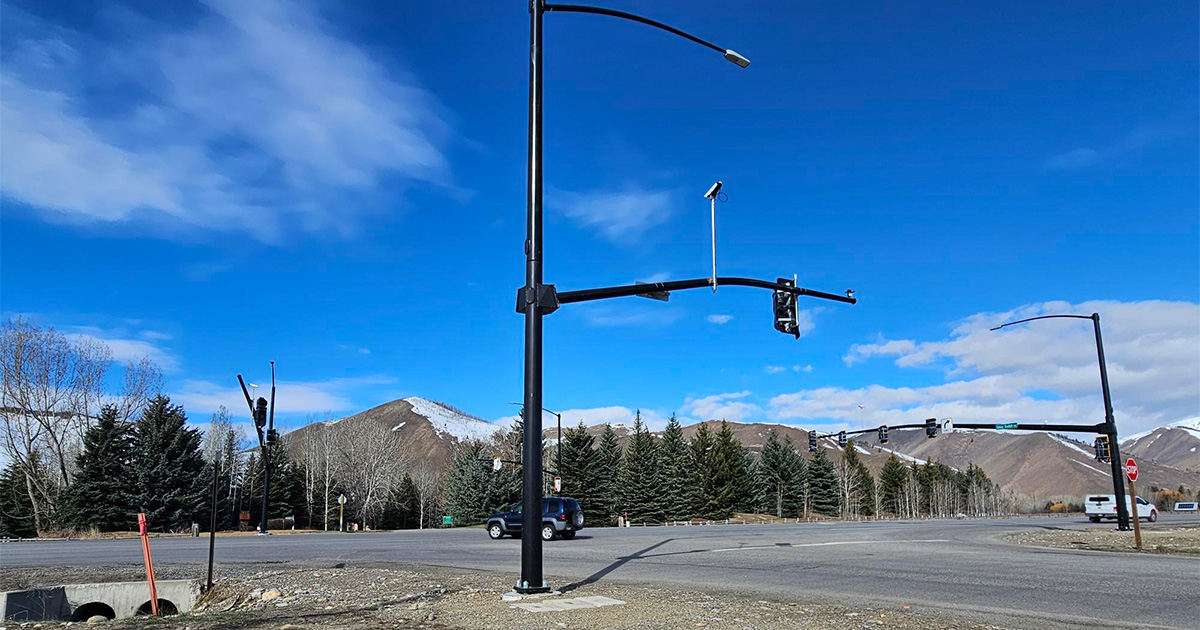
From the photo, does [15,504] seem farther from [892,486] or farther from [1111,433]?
[892,486]

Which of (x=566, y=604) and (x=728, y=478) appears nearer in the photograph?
(x=566, y=604)

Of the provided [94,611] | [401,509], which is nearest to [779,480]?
[401,509]

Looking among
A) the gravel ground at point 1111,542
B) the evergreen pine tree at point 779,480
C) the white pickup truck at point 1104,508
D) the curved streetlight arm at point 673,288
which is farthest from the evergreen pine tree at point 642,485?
the curved streetlight arm at point 673,288

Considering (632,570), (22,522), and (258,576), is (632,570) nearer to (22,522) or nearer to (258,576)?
(258,576)

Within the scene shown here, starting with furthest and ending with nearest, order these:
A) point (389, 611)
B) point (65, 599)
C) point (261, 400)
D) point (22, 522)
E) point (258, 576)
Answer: point (22, 522) → point (261, 400) → point (258, 576) → point (65, 599) → point (389, 611)

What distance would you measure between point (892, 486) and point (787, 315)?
105301 mm

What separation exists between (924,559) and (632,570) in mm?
7539

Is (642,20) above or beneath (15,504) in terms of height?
above

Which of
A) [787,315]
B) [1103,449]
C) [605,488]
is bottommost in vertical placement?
[605,488]

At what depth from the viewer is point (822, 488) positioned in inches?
3541

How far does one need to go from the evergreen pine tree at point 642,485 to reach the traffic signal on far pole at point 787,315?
56.9 m

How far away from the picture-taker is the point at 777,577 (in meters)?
14.3

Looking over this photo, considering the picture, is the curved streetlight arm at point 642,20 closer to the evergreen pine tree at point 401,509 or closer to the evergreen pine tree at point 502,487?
the evergreen pine tree at point 502,487

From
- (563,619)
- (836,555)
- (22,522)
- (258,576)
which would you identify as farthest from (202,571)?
(22,522)
